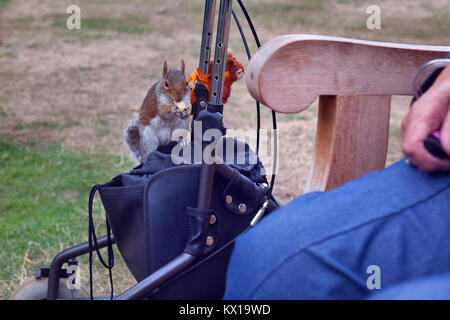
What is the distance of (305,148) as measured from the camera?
2719 mm

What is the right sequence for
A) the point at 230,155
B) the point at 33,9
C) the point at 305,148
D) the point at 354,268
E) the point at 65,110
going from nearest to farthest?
the point at 354,268
the point at 230,155
the point at 305,148
the point at 65,110
the point at 33,9

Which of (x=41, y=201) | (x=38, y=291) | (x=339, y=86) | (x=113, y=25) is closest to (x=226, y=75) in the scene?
(x=339, y=86)

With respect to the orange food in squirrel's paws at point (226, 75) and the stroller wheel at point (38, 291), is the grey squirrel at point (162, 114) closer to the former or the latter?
the orange food in squirrel's paws at point (226, 75)

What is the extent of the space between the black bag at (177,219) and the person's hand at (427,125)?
0.31 metres

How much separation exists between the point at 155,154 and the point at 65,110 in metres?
2.59

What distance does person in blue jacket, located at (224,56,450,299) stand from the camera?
1.86 feet

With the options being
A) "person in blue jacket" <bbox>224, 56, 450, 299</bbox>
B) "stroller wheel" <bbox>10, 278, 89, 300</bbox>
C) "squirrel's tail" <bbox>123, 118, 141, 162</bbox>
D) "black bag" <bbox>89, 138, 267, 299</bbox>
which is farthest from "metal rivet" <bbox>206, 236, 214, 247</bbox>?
"stroller wheel" <bbox>10, 278, 89, 300</bbox>

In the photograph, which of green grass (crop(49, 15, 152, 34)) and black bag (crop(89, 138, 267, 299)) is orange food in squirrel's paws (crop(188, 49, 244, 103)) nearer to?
black bag (crop(89, 138, 267, 299))

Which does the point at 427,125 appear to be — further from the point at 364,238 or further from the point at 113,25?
the point at 113,25

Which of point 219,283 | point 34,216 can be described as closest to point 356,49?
point 219,283

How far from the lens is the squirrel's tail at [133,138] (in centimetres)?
105

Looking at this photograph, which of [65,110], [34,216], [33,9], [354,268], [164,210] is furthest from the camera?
[33,9]

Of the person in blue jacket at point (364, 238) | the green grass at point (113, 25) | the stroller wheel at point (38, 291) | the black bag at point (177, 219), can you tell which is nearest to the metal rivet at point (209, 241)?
the black bag at point (177, 219)
